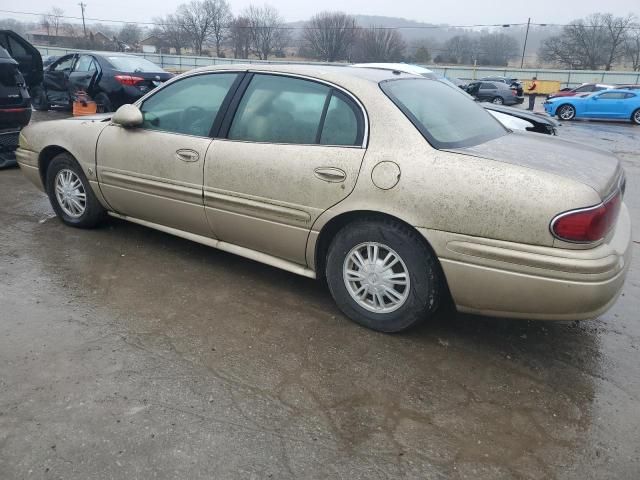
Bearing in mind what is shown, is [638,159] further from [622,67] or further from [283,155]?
[622,67]

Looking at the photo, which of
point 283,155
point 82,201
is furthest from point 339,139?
point 82,201

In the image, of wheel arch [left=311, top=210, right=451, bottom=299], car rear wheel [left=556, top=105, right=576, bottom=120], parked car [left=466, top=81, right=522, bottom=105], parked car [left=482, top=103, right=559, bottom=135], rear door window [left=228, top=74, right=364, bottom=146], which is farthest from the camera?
parked car [left=466, top=81, right=522, bottom=105]

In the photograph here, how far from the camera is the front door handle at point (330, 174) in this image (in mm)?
2971

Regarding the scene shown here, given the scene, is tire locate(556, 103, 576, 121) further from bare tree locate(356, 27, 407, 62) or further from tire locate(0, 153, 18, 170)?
bare tree locate(356, 27, 407, 62)

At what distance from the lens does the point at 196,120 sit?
369cm

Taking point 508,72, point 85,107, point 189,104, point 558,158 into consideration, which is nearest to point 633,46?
point 508,72

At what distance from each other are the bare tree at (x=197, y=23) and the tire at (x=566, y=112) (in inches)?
2576

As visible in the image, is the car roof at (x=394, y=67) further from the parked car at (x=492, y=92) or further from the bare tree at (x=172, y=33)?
the bare tree at (x=172, y=33)

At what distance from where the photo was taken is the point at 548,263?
248cm

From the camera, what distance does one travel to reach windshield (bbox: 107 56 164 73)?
11500mm

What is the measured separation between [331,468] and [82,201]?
348 centimetres

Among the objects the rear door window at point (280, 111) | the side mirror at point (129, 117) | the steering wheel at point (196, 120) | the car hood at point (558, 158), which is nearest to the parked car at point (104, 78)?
the side mirror at point (129, 117)

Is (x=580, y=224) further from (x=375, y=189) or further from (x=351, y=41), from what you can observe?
(x=351, y=41)

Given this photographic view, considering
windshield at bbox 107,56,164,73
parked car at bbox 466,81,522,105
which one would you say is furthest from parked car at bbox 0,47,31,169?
parked car at bbox 466,81,522,105
